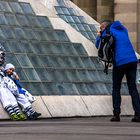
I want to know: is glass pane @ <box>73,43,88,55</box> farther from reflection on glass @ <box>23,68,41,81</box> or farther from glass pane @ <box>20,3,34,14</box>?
reflection on glass @ <box>23,68,41,81</box>

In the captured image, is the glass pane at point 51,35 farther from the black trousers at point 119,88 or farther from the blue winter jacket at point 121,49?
the black trousers at point 119,88

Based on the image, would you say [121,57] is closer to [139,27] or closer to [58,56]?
[58,56]

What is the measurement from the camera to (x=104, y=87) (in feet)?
71.4

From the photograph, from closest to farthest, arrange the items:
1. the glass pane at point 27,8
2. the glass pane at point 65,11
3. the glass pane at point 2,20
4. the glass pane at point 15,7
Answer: the glass pane at point 2,20
the glass pane at point 15,7
the glass pane at point 27,8
the glass pane at point 65,11

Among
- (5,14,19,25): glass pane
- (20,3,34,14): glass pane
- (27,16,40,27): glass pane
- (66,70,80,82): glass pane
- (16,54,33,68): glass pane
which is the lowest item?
(66,70,80,82): glass pane

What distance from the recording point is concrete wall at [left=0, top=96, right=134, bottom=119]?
19031 millimetres

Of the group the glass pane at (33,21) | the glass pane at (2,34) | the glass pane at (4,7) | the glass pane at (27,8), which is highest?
the glass pane at (4,7)

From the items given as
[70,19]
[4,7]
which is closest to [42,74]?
[4,7]

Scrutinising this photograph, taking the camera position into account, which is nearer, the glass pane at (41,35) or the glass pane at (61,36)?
the glass pane at (41,35)

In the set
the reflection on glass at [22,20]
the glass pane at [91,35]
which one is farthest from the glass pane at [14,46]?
the glass pane at [91,35]

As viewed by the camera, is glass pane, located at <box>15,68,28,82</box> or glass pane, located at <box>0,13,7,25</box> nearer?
glass pane, located at <box>15,68,28,82</box>

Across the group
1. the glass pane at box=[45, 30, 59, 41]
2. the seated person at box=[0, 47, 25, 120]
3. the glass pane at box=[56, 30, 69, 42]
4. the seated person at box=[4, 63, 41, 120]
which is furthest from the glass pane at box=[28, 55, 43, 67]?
the seated person at box=[0, 47, 25, 120]

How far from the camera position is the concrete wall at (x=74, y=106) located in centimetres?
1903

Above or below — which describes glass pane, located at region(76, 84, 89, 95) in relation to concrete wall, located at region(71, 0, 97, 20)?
above
